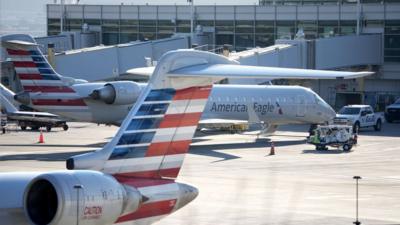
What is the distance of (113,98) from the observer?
1944 inches

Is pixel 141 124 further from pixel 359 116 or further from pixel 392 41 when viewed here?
pixel 392 41

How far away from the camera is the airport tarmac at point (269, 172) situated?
88.7ft

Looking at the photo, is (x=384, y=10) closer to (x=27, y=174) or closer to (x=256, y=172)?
(x=256, y=172)

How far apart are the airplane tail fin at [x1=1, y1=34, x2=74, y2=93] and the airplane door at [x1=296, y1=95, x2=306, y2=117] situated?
12437 millimetres

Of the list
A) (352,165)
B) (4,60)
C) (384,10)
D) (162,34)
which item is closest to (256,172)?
(352,165)

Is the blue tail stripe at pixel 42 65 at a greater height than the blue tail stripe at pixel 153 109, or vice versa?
the blue tail stripe at pixel 153 109

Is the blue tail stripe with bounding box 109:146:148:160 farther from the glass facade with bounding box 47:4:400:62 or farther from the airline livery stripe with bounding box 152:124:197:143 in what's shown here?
the glass facade with bounding box 47:4:400:62

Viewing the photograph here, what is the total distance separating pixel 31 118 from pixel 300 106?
1665 centimetres

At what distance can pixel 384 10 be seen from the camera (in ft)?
251

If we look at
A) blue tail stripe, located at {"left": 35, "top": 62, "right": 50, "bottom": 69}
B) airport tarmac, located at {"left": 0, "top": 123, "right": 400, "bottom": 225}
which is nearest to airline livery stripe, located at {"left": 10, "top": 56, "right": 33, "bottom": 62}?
blue tail stripe, located at {"left": 35, "top": 62, "right": 50, "bottom": 69}

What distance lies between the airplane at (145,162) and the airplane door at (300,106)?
3735 centimetres

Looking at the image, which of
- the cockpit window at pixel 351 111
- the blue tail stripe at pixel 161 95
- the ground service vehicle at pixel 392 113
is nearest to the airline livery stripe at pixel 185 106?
the blue tail stripe at pixel 161 95

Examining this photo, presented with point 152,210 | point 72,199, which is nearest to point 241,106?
point 152,210

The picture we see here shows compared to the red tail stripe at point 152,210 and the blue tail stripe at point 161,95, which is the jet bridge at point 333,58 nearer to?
the blue tail stripe at point 161,95
